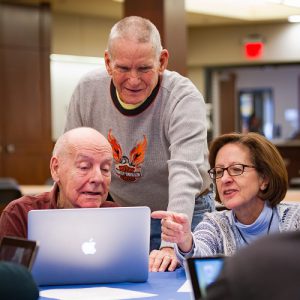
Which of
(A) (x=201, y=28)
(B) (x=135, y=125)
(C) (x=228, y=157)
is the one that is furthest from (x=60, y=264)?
(A) (x=201, y=28)

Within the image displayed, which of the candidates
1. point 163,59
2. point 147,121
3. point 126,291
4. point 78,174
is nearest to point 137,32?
point 163,59

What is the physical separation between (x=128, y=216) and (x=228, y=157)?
0.69 metres

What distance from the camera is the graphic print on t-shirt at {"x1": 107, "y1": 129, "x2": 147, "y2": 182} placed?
131 inches

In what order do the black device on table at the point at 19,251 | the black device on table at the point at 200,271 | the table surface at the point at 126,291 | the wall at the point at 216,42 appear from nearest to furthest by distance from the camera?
the black device on table at the point at 200,271 < the black device on table at the point at 19,251 < the table surface at the point at 126,291 < the wall at the point at 216,42

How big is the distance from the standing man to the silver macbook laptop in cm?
55

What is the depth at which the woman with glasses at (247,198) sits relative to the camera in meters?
2.82

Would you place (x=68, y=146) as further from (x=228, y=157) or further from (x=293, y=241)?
(x=293, y=241)

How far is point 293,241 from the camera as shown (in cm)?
91

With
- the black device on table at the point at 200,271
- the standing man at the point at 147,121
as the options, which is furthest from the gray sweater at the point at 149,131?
the black device on table at the point at 200,271

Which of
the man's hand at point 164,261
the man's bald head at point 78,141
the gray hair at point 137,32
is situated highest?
the gray hair at point 137,32

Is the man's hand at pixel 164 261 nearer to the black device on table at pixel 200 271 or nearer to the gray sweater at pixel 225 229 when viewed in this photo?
the gray sweater at pixel 225 229

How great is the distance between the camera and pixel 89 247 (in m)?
2.34

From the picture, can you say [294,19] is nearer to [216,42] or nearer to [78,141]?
[216,42]

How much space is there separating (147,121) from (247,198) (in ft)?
2.20
